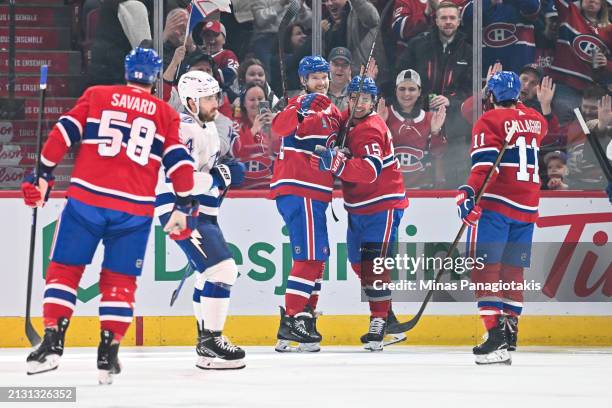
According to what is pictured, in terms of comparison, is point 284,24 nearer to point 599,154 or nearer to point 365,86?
point 365,86

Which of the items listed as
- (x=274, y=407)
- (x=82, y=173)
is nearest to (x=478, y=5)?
(x=82, y=173)

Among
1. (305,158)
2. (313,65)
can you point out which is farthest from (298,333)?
(313,65)

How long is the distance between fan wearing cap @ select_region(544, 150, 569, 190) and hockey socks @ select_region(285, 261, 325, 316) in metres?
1.77

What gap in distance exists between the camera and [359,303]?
26.8ft

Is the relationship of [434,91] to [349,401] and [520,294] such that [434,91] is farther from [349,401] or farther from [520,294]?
Result: [349,401]

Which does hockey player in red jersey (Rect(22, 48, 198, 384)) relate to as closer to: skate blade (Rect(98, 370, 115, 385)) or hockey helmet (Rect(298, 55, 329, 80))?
skate blade (Rect(98, 370, 115, 385))

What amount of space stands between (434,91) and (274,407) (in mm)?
4059

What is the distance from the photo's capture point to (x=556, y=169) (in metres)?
8.52

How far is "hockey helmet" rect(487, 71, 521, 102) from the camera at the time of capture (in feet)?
22.6

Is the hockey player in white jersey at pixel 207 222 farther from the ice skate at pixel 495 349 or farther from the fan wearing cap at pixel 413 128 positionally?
the fan wearing cap at pixel 413 128

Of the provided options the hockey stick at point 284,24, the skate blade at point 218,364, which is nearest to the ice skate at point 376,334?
the skate blade at point 218,364

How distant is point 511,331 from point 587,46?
224 cm

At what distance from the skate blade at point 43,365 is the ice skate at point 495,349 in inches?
84.2

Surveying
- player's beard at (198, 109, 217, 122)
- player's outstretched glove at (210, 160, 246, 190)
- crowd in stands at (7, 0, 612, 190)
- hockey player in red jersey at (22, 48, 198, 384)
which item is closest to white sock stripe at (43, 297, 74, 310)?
hockey player in red jersey at (22, 48, 198, 384)
